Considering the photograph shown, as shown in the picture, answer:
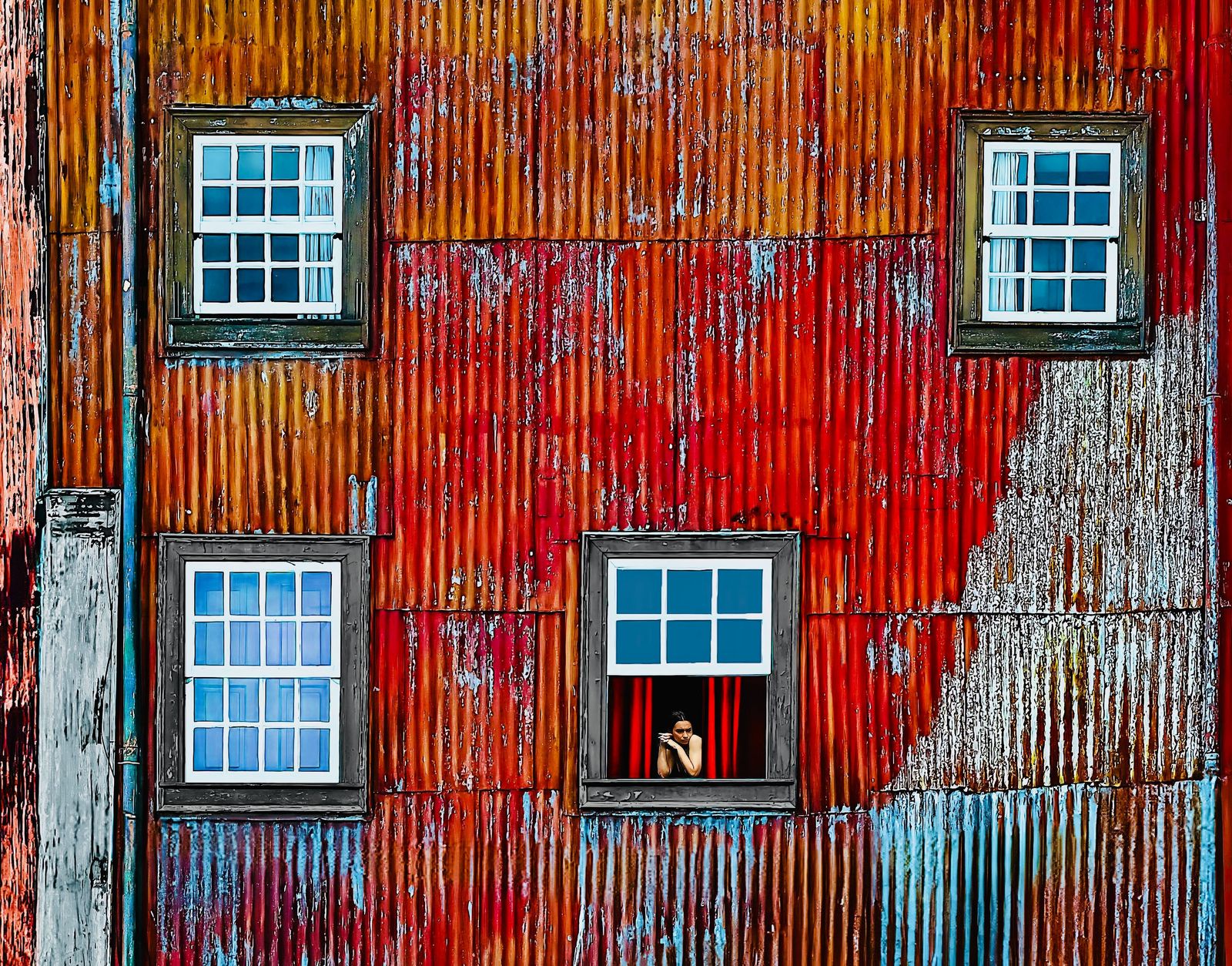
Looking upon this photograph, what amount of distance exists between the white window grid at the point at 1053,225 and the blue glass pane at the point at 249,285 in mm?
5062

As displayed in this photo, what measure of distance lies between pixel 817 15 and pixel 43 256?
564 centimetres

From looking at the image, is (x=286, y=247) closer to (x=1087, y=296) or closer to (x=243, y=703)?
(x=243, y=703)

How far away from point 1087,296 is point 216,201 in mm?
6163

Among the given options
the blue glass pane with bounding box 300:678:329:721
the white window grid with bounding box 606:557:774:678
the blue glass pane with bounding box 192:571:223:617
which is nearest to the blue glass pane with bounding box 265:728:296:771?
the blue glass pane with bounding box 300:678:329:721

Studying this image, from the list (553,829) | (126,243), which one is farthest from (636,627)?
(126,243)

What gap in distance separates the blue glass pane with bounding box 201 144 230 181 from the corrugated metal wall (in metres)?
0.31

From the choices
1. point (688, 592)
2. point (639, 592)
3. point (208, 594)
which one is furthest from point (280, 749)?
point (688, 592)

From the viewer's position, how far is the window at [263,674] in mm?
8055

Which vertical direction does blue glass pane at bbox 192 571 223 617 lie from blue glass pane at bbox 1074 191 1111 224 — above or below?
below

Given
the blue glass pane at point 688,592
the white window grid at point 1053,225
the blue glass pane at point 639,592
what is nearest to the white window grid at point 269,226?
the blue glass pane at point 639,592

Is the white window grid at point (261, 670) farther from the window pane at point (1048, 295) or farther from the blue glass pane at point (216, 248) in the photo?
the window pane at point (1048, 295)

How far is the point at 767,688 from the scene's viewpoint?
8.17m

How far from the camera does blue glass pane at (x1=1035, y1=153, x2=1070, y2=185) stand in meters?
8.16

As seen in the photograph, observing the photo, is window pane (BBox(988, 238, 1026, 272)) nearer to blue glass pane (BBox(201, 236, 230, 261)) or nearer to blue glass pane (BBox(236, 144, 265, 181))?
blue glass pane (BBox(236, 144, 265, 181))
